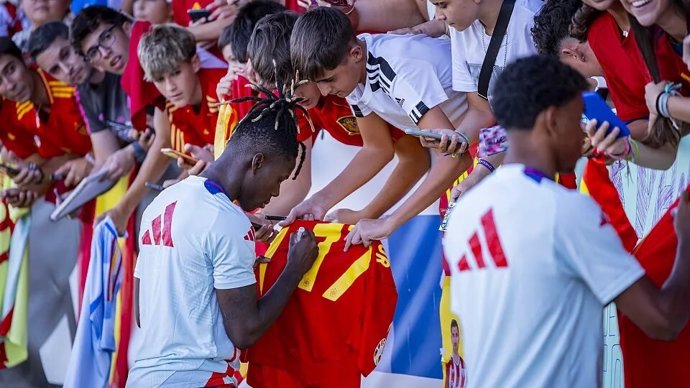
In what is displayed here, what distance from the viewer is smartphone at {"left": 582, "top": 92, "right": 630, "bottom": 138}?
288 cm

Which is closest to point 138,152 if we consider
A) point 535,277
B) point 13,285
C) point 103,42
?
point 103,42

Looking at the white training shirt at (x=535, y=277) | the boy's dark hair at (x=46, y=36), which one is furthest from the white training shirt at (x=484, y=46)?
the boy's dark hair at (x=46, y=36)

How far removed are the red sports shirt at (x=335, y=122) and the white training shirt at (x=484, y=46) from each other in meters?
0.50

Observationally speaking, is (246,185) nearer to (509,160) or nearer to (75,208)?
(509,160)

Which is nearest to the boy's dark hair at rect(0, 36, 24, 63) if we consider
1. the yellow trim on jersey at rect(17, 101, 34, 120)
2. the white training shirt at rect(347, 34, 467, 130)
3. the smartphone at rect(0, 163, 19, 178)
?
the yellow trim on jersey at rect(17, 101, 34, 120)

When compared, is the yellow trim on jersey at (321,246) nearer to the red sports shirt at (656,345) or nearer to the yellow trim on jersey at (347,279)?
the yellow trim on jersey at (347,279)

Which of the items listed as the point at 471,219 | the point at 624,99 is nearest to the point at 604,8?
the point at 624,99

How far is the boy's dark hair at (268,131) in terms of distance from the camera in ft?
11.8

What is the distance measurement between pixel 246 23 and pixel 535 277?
96.7 inches

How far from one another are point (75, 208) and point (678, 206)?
422 cm

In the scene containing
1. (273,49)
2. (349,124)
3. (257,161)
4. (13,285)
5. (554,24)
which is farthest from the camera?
(13,285)

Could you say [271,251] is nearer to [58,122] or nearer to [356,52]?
[356,52]

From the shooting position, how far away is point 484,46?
3977 mm

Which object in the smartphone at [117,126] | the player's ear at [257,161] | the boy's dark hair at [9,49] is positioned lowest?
the smartphone at [117,126]
